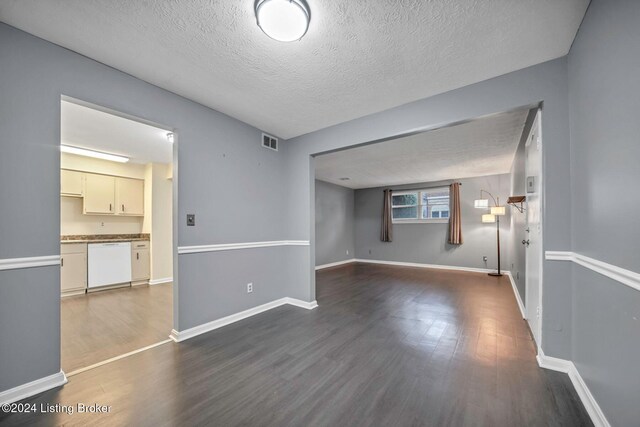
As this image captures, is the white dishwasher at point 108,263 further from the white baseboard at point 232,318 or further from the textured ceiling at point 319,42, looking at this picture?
the textured ceiling at point 319,42

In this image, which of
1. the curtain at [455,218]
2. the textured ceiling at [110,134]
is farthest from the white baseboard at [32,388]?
the curtain at [455,218]

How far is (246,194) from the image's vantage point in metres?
3.15

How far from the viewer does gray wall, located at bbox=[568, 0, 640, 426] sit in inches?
42.2

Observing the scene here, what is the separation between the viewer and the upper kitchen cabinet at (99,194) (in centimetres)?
442

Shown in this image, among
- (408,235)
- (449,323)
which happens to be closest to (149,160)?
(449,323)

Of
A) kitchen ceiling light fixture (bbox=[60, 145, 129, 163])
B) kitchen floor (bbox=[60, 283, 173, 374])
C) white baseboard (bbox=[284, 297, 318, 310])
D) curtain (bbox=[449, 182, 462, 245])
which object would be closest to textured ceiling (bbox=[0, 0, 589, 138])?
kitchen floor (bbox=[60, 283, 173, 374])

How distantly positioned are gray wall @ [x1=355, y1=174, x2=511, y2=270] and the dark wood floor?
142 inches

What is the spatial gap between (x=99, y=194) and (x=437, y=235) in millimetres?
7922

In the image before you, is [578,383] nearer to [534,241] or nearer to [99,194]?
[534,241]

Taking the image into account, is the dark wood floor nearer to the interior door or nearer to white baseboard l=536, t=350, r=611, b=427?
white baseboard l=536, t=350, r=611, b=427

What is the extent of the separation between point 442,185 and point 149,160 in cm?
711

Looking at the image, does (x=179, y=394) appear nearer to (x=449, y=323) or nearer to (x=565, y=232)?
(x=449, y=323)

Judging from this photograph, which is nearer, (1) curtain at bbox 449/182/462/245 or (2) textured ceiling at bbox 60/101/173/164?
(2) textured ceiling at bbox 60/101/173/164

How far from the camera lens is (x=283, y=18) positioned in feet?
4.70
